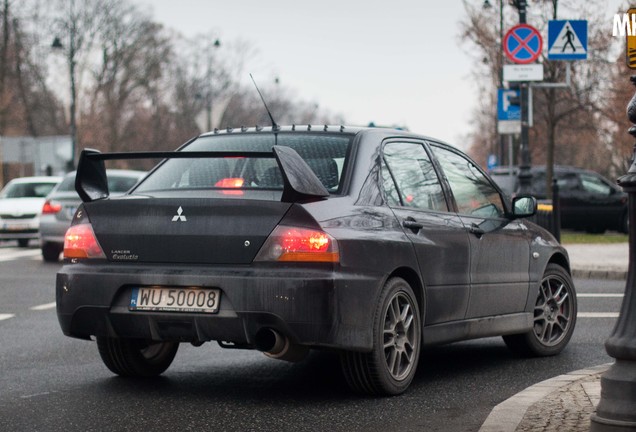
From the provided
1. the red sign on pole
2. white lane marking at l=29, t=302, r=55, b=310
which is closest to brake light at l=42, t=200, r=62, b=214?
the red sign on pole

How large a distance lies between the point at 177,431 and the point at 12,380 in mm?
2268

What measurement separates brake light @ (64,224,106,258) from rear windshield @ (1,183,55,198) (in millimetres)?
22040

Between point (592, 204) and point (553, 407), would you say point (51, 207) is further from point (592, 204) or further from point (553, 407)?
point (553, 407)

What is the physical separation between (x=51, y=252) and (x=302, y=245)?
16.9 meters

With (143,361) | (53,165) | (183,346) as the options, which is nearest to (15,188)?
(183,346)

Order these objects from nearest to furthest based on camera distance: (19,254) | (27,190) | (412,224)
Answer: (412,224) → (19,254) → (27,190)

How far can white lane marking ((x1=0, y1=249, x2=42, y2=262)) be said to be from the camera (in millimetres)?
24291

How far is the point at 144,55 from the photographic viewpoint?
217ft

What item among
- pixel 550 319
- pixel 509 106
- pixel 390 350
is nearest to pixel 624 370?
pixel 390 350

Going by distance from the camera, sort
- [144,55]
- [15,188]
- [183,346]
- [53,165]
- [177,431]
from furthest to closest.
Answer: [144,55]
[53,165]
[15,188]
[183,346]
[177,431]

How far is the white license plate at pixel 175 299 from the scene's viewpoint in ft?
23.1

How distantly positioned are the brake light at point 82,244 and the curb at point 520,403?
2.41 metres

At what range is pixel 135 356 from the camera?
8.15 m

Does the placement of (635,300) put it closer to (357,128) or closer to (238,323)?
(238,323)
